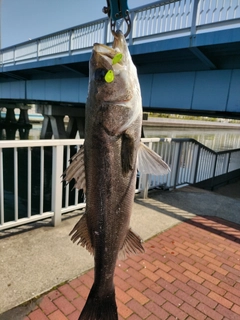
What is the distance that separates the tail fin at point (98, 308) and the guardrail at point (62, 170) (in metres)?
1.05

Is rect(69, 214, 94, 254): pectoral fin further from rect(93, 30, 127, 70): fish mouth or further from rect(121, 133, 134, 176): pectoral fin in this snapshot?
rect(93, 30, 127, 70): fish mouth

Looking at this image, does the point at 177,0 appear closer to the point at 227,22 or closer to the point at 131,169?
the point at 227,22

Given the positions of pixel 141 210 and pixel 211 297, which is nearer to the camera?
pixel 211 297

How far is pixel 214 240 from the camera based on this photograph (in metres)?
4.35

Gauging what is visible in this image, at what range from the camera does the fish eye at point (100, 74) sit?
4.99ft

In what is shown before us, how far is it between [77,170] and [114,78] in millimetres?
685

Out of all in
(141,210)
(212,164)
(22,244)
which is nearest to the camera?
(22,244)

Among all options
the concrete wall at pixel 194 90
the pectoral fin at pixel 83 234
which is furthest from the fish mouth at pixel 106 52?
the concrete wall at pixel 194 90

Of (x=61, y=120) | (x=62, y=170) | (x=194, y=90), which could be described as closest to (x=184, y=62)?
(x=194, y=90)

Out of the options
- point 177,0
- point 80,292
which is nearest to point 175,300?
point 80,292

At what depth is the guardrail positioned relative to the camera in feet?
13.1

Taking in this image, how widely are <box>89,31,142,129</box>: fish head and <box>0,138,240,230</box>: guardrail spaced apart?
3.98 ft

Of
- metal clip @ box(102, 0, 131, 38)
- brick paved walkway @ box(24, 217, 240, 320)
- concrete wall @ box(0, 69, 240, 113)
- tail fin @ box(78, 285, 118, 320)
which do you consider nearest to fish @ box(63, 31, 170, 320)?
tail fin @ box(78, 285, 118, 320)

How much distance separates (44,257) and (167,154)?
4.28m
